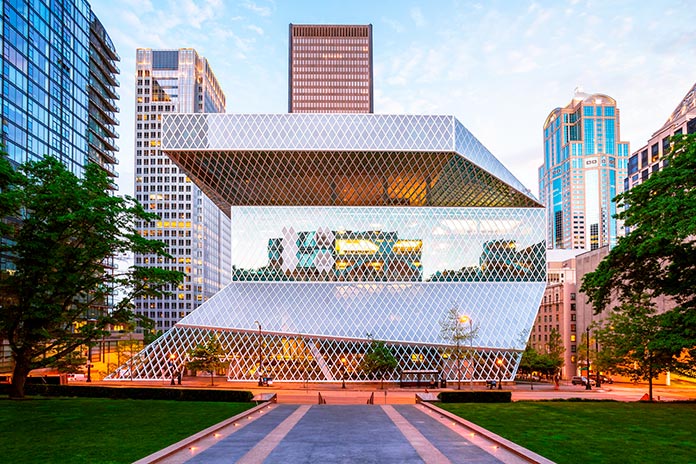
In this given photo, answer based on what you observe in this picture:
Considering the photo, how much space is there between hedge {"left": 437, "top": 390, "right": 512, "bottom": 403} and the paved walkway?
7563 mm

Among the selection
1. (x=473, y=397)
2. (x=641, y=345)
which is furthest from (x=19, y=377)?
(x=641, y=345)

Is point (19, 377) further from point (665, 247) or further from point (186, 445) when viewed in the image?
point (665, 247)

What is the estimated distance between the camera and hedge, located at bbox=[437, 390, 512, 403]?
33281 millimetres

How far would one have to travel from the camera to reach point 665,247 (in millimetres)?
24625

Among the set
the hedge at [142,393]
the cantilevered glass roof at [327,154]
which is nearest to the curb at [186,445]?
the hedge at [142,393]

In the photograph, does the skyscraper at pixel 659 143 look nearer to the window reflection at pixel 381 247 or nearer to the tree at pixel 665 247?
the window reflection at pixel 381 247

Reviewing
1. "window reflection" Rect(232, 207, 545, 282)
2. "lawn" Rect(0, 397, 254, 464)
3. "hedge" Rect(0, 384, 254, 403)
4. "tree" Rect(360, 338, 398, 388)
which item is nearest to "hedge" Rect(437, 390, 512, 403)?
"lawn" Rect(0, 397, 254, 464)

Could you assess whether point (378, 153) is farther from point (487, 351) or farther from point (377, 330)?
point (487, 351)

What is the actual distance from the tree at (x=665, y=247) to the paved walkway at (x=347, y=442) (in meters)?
12.6

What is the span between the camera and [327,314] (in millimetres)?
58656

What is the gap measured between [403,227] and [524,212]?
1627cm

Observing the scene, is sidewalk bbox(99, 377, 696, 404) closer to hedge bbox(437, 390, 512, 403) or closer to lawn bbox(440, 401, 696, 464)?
hedge bbox(437, 390, 512, 403)

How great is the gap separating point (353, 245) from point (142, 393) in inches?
1371

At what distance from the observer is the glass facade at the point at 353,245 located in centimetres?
5556
